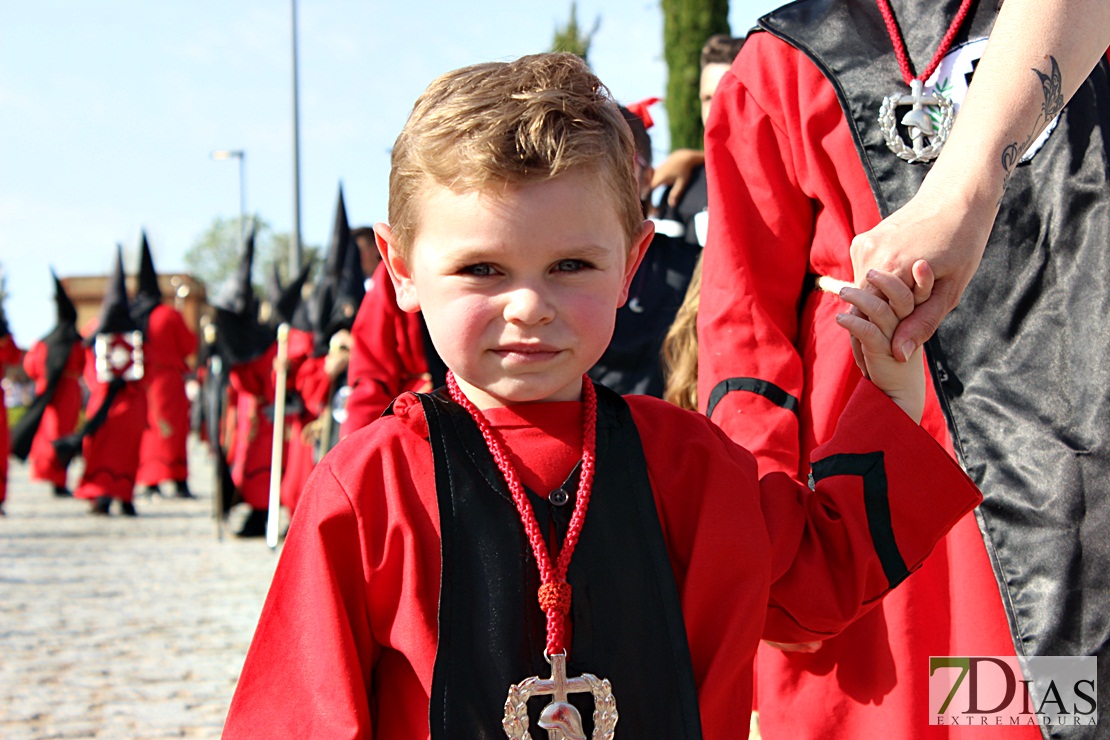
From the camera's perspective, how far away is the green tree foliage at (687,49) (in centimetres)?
1389

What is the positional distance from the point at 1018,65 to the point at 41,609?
6914 millimetres

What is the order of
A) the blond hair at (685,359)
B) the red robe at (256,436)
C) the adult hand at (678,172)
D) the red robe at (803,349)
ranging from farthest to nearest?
1. the red robe at (256,436)
2. the adult hand at (678,172)
3. the blond hair at (685,359)
4. the red robe at (803,349)

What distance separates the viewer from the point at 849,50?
2.10m

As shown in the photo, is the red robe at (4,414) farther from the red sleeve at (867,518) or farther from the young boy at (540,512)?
the red sleeve at (867,518)

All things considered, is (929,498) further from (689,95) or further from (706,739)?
(689,95)

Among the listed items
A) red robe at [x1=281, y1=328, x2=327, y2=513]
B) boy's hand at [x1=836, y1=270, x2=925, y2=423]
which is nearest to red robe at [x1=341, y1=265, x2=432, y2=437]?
boy's hand at [x1=836, y1=270, x2=925, y2=423]

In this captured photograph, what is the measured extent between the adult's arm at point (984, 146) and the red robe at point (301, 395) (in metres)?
8.81

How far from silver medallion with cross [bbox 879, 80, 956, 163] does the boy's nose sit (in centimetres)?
77

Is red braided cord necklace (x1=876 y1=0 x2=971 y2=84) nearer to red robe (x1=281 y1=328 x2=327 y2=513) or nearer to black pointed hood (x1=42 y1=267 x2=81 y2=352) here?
red robe (x1=281 y1=328 x2=327 y2=513)

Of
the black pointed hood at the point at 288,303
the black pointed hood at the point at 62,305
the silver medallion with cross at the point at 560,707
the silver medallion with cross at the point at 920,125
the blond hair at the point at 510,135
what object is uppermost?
the black pointed hood at the point at 62,305

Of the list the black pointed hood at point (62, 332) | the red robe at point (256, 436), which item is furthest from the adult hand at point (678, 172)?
the black pointed hood at point (62, 332)

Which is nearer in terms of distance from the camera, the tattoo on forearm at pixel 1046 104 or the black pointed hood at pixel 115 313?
the tattoo on forearm at pixel 1046 104

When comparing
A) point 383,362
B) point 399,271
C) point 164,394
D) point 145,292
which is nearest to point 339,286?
point 383,362

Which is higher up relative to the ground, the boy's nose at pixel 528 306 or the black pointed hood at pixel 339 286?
the black pointed hood at pixel 339 286
